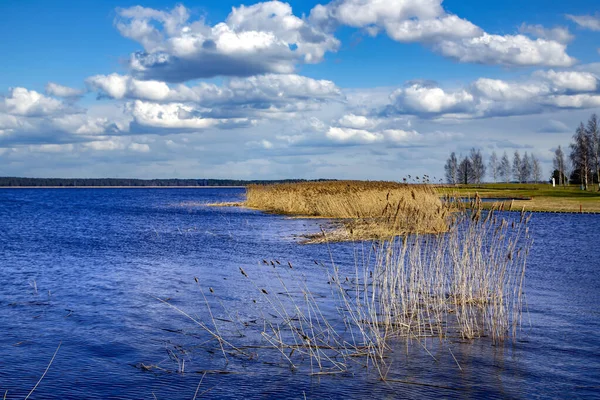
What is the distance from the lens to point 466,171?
134 m

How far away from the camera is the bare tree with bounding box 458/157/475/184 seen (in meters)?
135

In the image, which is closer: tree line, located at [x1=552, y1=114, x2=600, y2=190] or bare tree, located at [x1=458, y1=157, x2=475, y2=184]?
tree line, located at [x1=552, y1=114, x2=600, y2=190]

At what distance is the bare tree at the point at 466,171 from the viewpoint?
13500 cm

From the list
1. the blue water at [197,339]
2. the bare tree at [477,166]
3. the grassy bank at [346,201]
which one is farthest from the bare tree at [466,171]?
the blue water at [197,339]

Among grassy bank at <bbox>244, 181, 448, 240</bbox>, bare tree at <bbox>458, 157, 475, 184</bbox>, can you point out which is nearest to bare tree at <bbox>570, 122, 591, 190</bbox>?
bare tree at <bbox>458, 157, 475, 184</bbox>

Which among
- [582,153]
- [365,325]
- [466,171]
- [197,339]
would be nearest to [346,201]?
[365,325]

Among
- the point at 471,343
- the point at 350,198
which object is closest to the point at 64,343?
the point at 471,343

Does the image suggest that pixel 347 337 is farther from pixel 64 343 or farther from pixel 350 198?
pixel 350 198

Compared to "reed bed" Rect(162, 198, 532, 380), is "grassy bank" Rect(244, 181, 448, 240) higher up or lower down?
higher up

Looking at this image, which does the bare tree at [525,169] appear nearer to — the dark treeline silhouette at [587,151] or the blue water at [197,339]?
the dark treeline silhouette at [587,151]

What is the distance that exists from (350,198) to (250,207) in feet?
77.4

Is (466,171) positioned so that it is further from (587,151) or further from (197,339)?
(197,339)

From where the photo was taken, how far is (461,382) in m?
8.84

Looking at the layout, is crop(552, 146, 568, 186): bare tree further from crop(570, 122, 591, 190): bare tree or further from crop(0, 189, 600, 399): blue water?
crop(0, 189, 600, 399): blue water
